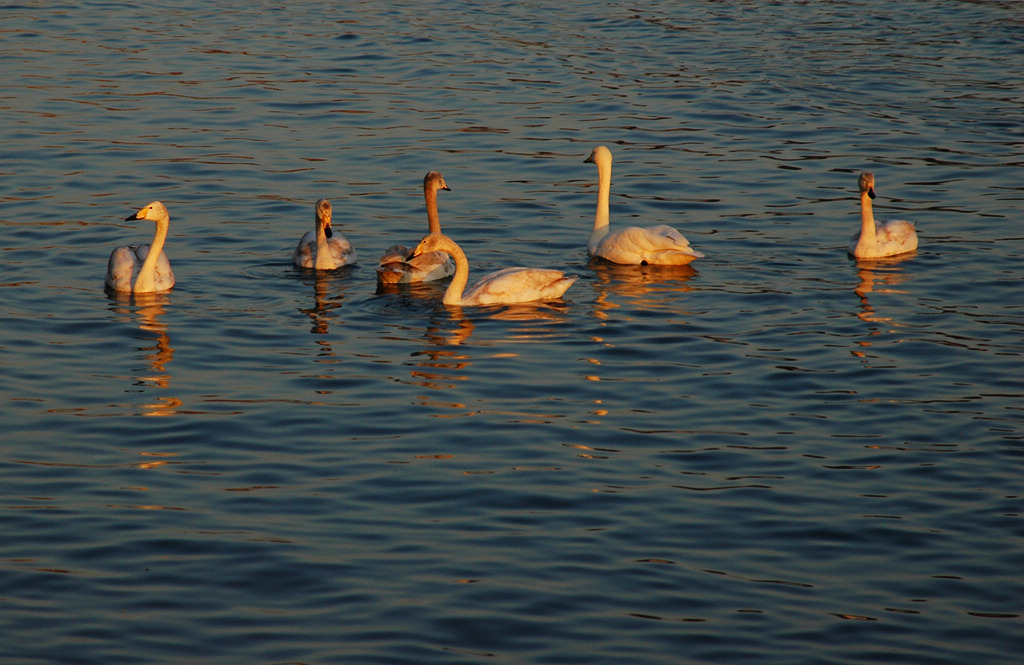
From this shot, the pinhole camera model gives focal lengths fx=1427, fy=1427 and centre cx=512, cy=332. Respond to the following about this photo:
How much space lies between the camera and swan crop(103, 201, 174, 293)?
43.9 feet

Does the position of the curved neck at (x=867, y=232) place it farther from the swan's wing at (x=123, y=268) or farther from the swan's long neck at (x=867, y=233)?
the swan's wing at (x=123, y=268)

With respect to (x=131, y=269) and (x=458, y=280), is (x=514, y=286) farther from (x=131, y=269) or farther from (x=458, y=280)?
(x=131, y=269)

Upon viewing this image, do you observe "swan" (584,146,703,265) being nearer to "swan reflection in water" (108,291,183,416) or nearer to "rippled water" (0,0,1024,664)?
"rippled water" (0,0,1024,664)

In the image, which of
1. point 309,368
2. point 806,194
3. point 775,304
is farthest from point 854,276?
point 309,368

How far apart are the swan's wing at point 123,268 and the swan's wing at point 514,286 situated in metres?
3.17

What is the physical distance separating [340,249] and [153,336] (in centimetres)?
267

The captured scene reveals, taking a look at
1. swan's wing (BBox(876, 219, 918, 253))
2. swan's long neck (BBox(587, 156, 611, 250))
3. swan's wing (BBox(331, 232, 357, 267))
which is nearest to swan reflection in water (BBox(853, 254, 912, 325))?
swan's wing (BBox(876, 219, 918, 253))

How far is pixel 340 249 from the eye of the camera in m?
14.4

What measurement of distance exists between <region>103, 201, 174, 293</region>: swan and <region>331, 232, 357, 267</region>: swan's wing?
162 cm

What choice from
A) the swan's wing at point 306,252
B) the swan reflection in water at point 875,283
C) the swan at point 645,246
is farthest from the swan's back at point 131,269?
the swan reflection in water at point 875,283

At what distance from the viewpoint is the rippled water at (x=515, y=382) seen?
24.5 ft

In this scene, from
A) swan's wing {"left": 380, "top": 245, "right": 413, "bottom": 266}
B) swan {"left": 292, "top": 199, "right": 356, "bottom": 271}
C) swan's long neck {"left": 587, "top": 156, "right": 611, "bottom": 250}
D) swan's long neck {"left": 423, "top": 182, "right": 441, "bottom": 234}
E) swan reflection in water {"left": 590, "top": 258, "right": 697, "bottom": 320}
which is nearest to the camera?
swan reflection in water {"left": 590, "top": 258, "right": 697, "bottom": 320}

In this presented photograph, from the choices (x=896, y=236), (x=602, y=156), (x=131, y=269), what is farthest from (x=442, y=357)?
(x=896, y=236)

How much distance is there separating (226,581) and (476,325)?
17.4ft
